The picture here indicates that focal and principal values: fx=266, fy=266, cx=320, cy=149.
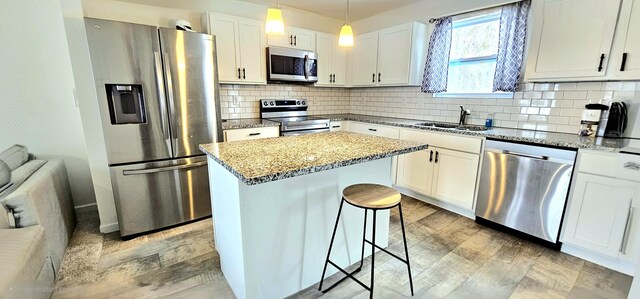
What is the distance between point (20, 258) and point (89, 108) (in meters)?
1.32

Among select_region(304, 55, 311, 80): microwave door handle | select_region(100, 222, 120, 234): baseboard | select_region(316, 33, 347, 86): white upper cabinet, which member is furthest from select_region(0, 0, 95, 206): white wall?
select_region(316, 33, 347, 86): white upper cabinet

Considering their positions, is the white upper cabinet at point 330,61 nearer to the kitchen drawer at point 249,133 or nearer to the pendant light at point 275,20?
the kitchen drawer at point 249,133

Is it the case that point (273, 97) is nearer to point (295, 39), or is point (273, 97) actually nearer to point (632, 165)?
point (295, 39)

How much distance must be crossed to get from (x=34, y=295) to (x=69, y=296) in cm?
28

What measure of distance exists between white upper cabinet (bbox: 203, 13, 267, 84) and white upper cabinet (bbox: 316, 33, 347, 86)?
893mm

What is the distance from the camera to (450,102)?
330 cm

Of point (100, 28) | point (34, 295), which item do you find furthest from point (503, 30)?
point (34, 295)

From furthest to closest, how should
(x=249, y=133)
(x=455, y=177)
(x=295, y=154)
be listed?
1. (x=249, y=133)
2. (x=455, y=177)
3. (x=295, y=154)

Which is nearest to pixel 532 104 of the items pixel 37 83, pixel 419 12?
pixel 419 12

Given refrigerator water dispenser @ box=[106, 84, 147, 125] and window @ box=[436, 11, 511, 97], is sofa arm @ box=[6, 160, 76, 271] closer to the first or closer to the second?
refrigerator water dispenser @ box=[106, 84, 147, 125]

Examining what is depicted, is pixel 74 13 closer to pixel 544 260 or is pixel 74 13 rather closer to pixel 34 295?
pixel 34 295

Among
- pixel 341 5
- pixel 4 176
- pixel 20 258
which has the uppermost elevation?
pixel 341 5

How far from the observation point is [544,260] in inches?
82.5

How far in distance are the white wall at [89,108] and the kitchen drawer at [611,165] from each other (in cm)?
388
